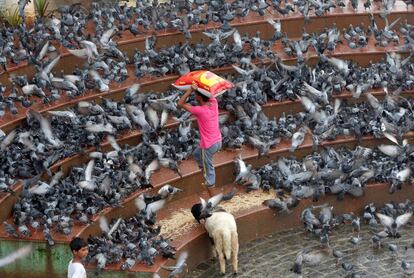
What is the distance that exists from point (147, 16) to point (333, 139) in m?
4.33

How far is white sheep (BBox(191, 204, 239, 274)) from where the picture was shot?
1262 centimetres

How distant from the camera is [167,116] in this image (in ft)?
50.4

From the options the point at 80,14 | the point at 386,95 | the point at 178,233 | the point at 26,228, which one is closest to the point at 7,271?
the point at 26,228

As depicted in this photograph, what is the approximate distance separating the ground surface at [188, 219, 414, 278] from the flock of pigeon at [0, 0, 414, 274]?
1.29 ft

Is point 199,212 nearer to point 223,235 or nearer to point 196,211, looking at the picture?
point 196,211

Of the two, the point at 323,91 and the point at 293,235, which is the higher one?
the point at 323,91

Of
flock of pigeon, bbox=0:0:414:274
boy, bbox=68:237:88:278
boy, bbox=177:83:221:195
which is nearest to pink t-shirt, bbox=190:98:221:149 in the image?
boy, bbox=177:83:221:195

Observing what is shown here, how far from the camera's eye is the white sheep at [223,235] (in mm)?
12625

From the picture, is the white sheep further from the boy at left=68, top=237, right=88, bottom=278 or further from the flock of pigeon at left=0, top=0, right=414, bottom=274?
the boy at left=68, top=237, right=88, bottom=278

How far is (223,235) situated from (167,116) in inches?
131

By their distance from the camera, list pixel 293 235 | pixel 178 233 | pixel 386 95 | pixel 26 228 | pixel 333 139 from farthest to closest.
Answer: pixel 386 95 → pixel 333 139 → pixel 293 235 → pixel 178 233 → pixel 26 228

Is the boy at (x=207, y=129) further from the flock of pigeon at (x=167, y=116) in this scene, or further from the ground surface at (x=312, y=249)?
the ground surface at (x=312, y=249)

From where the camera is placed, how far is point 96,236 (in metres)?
12.7

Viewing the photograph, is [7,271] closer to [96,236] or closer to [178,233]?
[96,236]
